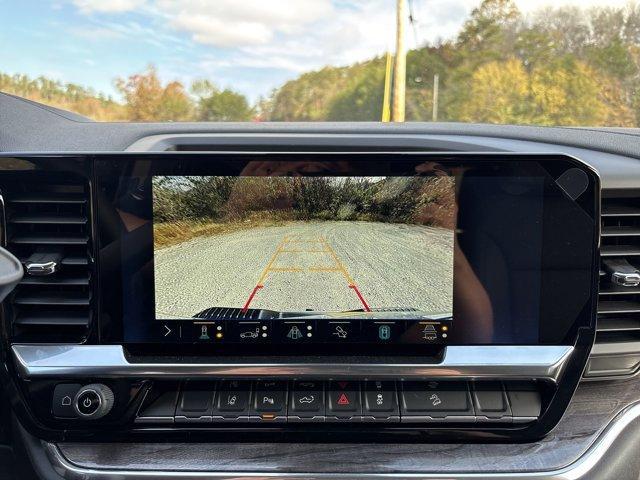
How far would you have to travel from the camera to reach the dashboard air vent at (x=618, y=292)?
5.62ft

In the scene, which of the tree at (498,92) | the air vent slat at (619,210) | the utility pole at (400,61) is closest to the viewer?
the air vent slat at (619,210)

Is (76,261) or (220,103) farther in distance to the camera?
(220,103)

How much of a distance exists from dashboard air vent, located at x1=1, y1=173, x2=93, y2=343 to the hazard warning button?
0.72 m

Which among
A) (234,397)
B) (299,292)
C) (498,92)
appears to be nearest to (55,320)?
(234,397)

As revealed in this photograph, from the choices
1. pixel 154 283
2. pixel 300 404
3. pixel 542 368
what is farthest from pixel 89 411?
pixel 542 368

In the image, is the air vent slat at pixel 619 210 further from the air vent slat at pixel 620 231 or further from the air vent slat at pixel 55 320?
the air vent slat at pixel 55 320

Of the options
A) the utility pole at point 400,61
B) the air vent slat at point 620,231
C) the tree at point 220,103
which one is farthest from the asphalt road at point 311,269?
the utility pole at point 400,61

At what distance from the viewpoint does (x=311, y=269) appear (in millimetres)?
1533

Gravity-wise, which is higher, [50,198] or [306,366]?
[50,198]

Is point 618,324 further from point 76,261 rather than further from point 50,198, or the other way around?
point 50,198

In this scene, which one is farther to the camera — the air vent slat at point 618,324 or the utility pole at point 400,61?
the utility pole at point 400,61

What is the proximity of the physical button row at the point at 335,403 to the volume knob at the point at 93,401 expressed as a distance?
0.33ft

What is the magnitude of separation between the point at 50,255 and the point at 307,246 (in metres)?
0.74

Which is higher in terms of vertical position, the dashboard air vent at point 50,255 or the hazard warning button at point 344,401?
the dashboard air vent at point 50,255
